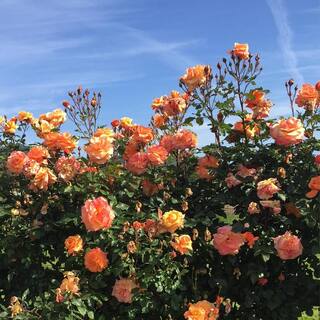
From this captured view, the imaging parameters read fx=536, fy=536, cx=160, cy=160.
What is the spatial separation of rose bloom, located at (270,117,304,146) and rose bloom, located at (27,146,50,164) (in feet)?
4.85

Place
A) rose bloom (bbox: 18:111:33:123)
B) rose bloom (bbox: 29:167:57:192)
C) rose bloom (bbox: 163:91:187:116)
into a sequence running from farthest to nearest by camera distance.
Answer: rose bloom (bbox: 18:111:33:123) < rose bloom (bbox: 163:91:187:116) < rose bloom (bbox: 29:167:57:192)

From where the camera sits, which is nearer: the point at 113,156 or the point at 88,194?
the point at 88,194

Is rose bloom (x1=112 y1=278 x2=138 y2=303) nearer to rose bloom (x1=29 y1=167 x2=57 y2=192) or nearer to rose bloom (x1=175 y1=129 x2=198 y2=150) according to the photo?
rose bloom (x1=29 y1=167 x2=57 y2=192)

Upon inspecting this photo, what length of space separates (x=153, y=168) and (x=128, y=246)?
0.68 metres

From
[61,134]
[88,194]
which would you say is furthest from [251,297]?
[61,134]

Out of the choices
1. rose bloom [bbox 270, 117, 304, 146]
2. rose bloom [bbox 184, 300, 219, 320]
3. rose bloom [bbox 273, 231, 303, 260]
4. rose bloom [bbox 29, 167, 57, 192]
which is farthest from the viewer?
rose bloom [bbox 29, 167, 57, 192]

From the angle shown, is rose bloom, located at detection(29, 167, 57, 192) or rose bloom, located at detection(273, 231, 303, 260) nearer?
rose bloom, located at detection(273, 231, 303, 260)

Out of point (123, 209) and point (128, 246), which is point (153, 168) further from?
point (128, 246)

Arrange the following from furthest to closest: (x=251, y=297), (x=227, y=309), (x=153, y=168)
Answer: (x=153, y=168) < (x=251, y=297) < (x=227, y=309)

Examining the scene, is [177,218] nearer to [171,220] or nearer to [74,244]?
[171,220]

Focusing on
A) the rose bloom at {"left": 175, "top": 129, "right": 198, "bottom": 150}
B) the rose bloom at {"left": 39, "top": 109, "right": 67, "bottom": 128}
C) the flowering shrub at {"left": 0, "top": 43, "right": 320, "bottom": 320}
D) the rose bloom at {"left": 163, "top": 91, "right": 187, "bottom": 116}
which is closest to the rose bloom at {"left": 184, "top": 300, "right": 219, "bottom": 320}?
the flowering shrub at {"left": 0, "top": 43, "right": 320, "bottom": 320}

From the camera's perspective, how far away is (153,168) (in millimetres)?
3486

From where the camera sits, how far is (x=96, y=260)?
3047 mm

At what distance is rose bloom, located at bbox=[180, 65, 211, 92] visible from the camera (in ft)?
11.3
